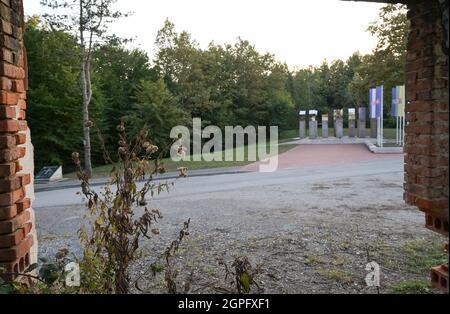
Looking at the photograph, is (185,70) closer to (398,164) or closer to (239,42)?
(239,42)

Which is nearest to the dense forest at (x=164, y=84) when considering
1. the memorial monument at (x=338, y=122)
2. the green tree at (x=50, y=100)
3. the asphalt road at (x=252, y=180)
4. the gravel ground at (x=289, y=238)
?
the green tree at (x=50, y=100)

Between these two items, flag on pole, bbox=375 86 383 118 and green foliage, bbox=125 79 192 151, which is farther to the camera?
green foliage, bbox=125 79 192 151

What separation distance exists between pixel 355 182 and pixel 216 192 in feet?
13.0

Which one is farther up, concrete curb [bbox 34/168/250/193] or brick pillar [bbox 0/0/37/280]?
brick pillar [bbox 0/0/37/280]

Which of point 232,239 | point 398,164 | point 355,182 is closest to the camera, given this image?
point 232,239

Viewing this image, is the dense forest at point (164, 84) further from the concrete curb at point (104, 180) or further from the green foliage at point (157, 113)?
the concrete curb at point (104, 180)

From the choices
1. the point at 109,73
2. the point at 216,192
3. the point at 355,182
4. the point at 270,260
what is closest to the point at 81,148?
the point at 109,73

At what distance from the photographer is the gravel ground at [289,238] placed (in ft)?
14.3

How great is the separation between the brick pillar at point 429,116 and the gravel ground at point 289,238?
1.33 meters

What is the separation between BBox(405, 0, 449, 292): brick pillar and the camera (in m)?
2.95

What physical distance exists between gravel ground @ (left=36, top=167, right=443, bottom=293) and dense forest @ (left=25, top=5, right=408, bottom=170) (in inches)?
307

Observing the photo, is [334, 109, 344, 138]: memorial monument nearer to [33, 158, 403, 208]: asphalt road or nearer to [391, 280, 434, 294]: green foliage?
[33, 158, 403, 208]: asphalt road

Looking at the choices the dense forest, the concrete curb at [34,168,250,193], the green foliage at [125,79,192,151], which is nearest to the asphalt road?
the concrete curb at [34,168,250,193]

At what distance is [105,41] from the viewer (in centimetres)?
1744
